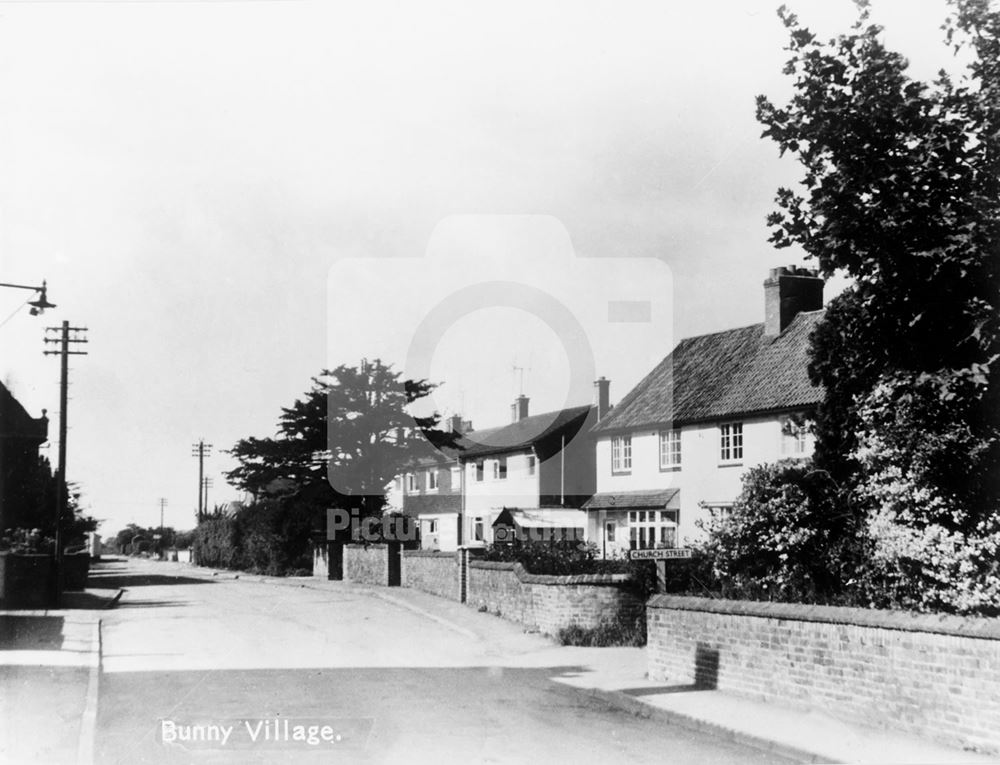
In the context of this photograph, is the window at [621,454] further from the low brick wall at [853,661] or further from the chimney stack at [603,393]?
the low brick wall at [853,661]

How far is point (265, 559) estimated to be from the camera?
47469 millimetres

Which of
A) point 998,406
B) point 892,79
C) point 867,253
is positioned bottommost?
point 998,406

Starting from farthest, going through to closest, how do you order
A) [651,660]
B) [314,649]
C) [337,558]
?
1. [337,558]
2. [314,649]
3. [651,660]

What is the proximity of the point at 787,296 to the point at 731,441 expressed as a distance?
20.3 ft

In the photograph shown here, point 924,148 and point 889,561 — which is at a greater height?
point 924,148

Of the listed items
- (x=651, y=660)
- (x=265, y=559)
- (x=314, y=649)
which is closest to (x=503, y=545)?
(x=314, y=649)

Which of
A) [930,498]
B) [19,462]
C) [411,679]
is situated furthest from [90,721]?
[19,462]

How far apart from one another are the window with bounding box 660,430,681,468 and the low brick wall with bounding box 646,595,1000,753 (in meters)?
21.5

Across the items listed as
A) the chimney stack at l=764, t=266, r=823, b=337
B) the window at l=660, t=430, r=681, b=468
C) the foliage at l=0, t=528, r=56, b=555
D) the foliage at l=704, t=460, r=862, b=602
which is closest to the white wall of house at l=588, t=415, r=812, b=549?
the window at l=660, t=430, r=681, b=468

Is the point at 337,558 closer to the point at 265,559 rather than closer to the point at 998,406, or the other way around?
the point at 265,559

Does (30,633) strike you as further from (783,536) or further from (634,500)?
(634,500)

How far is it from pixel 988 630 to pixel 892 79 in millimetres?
6627

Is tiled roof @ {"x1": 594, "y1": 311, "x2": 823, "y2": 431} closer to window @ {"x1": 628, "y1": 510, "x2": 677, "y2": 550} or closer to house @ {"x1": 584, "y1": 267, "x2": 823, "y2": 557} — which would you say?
house @ {"x1": 584, "y1": 267, "x2": 823, "y2": 557}

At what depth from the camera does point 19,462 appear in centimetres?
3928
